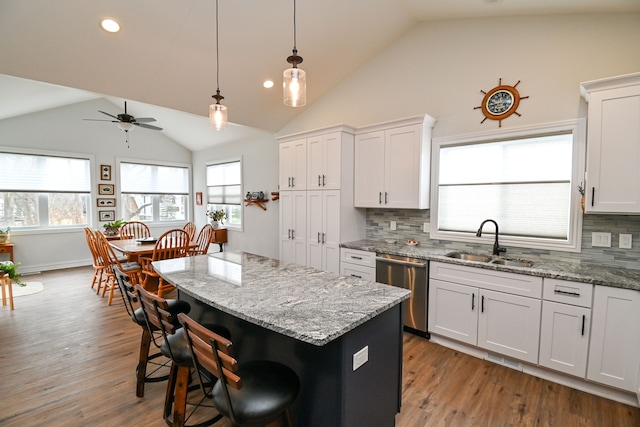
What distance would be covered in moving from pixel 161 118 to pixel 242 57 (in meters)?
3.65

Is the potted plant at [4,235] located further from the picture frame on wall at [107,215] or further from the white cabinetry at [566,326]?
the white cabinetry at [566,326]

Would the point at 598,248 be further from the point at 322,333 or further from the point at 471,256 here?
the point at 322,333

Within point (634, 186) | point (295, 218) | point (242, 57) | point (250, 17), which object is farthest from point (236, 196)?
point (634, 186)

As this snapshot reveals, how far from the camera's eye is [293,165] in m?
4.21

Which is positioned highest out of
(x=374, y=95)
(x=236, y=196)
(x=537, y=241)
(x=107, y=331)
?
(x=374, y=95)

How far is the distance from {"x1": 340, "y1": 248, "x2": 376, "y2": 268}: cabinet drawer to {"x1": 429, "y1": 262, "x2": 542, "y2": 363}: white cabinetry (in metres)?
0.68

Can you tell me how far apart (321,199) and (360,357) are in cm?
255

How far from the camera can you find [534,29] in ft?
9.17

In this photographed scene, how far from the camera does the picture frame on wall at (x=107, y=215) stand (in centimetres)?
635

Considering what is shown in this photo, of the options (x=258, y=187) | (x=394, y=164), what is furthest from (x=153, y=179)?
(x=394, y=164)

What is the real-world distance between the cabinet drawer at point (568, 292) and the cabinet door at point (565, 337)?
0.12 ft

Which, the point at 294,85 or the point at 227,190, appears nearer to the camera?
the point at 294,85

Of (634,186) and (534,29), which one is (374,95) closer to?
(534,29)

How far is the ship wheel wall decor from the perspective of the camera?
→ 2.90 meters
